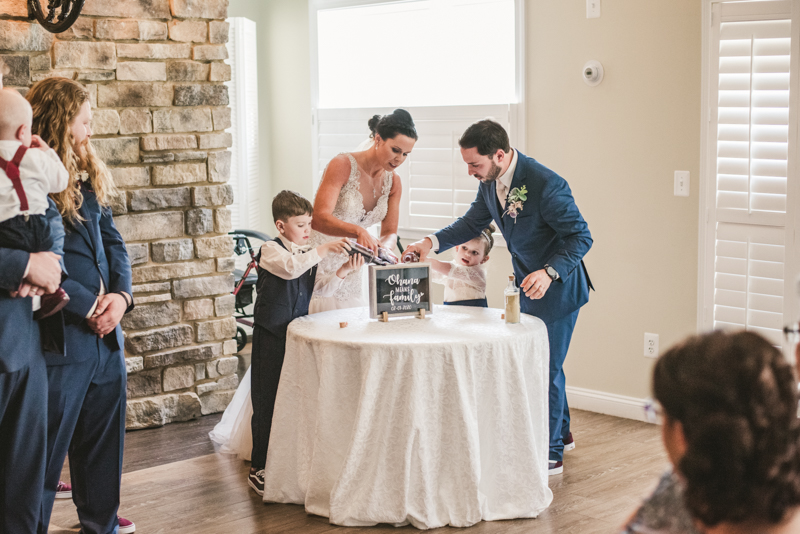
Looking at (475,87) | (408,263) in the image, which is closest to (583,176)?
(475,87)

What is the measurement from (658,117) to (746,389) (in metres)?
3.04

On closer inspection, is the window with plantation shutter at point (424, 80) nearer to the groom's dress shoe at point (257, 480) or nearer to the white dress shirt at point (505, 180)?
the white dress shirt at point (505, 180)

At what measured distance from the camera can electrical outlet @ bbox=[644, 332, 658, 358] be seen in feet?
12.9

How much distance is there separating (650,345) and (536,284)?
1.21m

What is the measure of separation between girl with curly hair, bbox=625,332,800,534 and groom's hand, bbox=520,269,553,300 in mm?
1964

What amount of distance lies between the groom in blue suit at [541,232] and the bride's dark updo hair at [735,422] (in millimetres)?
1995

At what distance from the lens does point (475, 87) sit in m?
4.52

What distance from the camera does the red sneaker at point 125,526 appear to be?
276 cm

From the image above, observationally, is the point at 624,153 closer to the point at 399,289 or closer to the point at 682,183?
the point at 682,183

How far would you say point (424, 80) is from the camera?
4.74 metres

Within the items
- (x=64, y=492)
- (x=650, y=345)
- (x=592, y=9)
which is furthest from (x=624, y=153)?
(x=64, y=492)

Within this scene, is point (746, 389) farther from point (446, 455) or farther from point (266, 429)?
point (266, 429)

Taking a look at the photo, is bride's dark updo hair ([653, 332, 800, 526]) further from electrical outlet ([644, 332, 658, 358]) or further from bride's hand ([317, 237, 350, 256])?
electrical outlet ([644, 332, 658, 358])

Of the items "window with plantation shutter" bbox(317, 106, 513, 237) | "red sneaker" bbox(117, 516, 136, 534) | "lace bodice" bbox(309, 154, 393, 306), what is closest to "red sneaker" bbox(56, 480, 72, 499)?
"red sneaker" bbox(117, 516, 136, 534)
